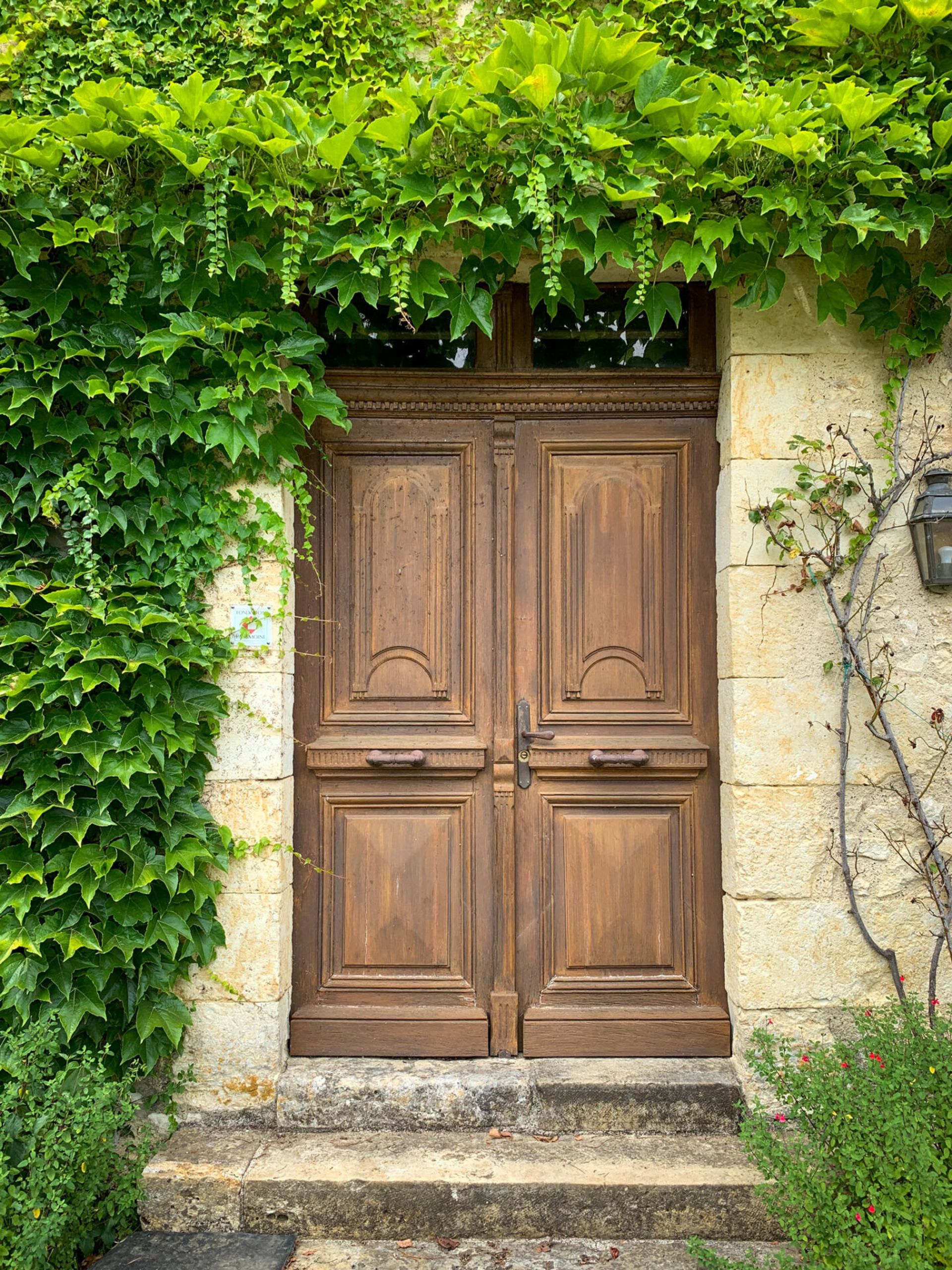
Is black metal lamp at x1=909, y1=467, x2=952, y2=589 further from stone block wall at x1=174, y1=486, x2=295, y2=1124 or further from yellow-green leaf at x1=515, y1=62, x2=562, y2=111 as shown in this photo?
stone block wall at x1=174, y1=486, x2=295, y2=1124

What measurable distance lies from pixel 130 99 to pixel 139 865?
2274mm

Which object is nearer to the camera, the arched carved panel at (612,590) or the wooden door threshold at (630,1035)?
the wooden door threshold at (630,1035)

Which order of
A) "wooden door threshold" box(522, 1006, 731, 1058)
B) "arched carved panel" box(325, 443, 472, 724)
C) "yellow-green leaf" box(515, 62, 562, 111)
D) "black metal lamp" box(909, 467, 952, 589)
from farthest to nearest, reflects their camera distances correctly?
"arched carved panel" box(325, 443, 472, 724)
"wooden door threshold" box(522, 1006, 731, 1058)
"black metal lamp" box(909, 467, 952, 589)
"yellow-green leaf" box(515, 62, 562, 111)

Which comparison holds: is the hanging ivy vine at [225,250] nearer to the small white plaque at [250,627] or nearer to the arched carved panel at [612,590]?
the small white plaque at [250,627]

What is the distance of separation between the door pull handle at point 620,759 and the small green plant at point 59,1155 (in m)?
1.79

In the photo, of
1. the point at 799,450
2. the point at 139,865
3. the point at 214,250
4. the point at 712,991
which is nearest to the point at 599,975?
the point at 712,991

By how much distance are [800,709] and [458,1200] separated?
185 centimetres

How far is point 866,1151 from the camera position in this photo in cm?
215

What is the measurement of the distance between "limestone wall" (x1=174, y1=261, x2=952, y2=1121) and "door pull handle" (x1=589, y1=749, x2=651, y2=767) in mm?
296

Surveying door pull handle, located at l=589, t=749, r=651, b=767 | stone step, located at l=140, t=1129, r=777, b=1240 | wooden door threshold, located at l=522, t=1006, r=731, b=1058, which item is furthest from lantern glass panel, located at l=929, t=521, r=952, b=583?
stone step, located at l=140, t=1129, r=777, b=1240

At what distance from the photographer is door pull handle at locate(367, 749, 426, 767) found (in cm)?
311

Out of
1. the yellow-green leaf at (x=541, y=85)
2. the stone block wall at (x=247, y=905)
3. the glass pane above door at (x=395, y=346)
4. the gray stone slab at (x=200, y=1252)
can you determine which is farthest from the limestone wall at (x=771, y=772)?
the yellow-green leaf at (x=541, y=85)

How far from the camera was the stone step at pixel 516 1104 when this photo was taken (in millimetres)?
2912

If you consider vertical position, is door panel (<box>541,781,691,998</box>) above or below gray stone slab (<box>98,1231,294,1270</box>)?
above
